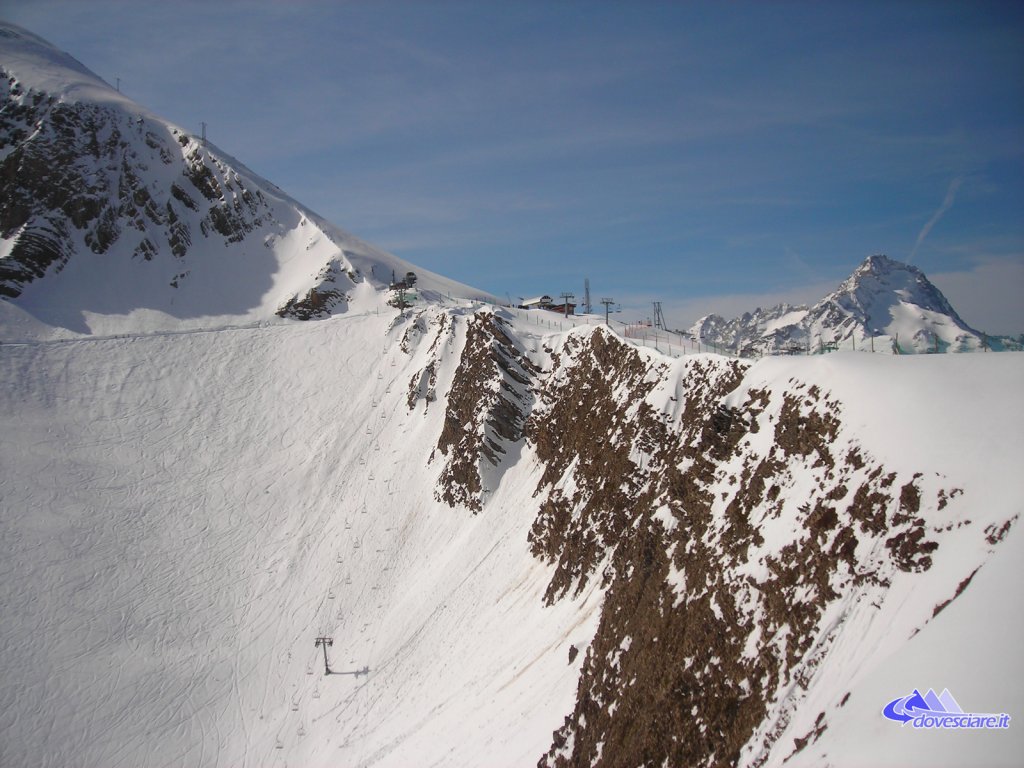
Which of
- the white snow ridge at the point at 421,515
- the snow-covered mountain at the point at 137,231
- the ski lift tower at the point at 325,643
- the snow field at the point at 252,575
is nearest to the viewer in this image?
the white snow ridge at the point at 421,515

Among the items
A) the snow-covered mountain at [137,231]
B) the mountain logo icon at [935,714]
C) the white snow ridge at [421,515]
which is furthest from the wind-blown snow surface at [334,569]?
the snow-covered mountain at [137,231]

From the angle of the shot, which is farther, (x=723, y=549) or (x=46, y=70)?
(x=46, y=70)

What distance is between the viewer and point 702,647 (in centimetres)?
2517

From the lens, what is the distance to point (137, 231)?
276 ft

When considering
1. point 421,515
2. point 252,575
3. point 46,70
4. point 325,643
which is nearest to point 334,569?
point 252,575

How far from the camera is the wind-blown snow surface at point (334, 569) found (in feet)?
64.2

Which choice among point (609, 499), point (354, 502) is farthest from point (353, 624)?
point (609, 499)

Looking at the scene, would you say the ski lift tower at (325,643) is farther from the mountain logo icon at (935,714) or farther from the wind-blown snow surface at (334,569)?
the mountain logo icon at (935,714)

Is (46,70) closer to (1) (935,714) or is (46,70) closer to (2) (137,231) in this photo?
(2) (137,231)

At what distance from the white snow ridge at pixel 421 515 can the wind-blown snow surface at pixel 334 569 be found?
166mm

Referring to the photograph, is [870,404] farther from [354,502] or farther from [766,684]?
[354,502]

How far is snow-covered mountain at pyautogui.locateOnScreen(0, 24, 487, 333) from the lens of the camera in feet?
253

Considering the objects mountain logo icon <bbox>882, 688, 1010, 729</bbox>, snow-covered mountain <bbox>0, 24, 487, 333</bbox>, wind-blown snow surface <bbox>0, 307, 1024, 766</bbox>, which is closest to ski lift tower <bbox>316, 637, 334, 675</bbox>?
wind-blown snow surface <bbox>0, 307, 1024, 766</bbox>

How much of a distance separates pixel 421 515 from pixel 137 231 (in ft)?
188
